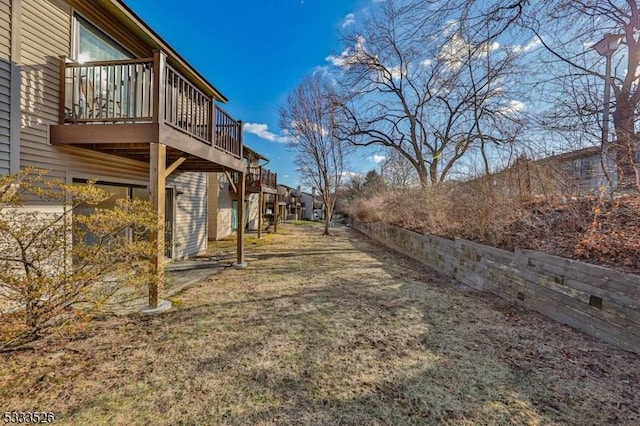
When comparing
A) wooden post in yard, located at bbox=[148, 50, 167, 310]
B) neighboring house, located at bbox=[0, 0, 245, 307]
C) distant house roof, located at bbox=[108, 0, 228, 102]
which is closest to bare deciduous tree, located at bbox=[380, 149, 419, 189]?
distant house roof, located at bbox=[108, 0, 228, 102]

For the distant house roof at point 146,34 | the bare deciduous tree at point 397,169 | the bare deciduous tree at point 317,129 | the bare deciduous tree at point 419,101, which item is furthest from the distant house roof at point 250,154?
the bare deciduous tree at point 397,169

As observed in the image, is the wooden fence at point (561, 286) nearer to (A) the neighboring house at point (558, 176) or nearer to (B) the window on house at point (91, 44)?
(A) the neighboring house at point (558, 176)

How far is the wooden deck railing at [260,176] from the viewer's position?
14.6 m

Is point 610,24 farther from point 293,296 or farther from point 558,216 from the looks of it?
point 293,296

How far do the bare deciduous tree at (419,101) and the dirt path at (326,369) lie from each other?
8173mm

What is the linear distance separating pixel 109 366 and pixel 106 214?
1.64 m

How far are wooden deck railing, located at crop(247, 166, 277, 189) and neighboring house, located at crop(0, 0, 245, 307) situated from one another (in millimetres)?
8646

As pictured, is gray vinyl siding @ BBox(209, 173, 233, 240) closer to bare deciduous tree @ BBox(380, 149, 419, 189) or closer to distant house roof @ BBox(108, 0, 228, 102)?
distant house roof @ BBox(108, 0, 228, 102)

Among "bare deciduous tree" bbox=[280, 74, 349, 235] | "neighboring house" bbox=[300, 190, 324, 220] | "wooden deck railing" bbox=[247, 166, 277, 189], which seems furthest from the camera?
"neighboring house" bbox=[300, 190, 324, 220]

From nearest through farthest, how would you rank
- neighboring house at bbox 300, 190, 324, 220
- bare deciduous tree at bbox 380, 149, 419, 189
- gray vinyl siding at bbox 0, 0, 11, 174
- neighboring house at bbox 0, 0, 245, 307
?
1. gray vinyl siding at bbox 0, 0, 11, 174
2. neighboring house at bbox 0, 0, 245, 307
3. bare deciduous tree at bbox 380, 149, 419, 189
4. neighboring house at bbox 300, 190, 324, 220

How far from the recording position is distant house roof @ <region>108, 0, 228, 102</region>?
4.80m

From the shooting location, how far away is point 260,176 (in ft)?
47.2

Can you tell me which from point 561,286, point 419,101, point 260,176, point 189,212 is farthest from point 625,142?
point 260,176

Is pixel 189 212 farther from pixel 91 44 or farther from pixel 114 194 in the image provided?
pixel 91 44
